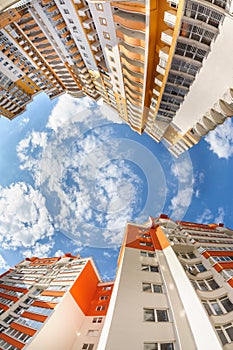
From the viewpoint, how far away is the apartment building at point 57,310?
14609 mm

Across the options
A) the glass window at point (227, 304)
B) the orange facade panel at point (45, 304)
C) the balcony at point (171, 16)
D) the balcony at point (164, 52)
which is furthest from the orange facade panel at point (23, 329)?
the balcony at point (171, 16)

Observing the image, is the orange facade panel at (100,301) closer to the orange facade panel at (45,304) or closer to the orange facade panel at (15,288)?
the orange facade panel at (45,304)

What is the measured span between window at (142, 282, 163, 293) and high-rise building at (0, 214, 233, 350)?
0.02 meters

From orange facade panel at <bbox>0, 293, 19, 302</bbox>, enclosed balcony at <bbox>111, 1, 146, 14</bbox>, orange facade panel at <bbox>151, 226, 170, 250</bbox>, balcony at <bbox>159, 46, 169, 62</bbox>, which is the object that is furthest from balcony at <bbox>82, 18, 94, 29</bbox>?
orange facade panel at <bbox>0, 293, 19, 302</bbox>

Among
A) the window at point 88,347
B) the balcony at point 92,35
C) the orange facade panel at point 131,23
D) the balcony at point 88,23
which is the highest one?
the balcony at point 92,35

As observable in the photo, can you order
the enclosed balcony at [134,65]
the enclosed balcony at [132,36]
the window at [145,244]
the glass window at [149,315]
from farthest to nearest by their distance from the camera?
1. the window at [145,244]
2. the enclosed balcony at [134,65]
3. the enclosed balcony at [132,36]
4. the glass window at [149,315]

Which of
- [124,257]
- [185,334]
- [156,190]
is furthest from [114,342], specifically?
[156,190]

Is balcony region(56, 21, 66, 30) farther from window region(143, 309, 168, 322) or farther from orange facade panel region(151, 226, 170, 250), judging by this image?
window region(143, 309, 168, 322)

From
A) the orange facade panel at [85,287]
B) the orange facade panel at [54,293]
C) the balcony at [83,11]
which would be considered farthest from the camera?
the orange facade panel at [85,287]

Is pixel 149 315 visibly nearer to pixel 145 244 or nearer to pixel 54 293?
pixel 145 244

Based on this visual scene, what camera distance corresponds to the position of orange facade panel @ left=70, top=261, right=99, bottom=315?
18.5 m

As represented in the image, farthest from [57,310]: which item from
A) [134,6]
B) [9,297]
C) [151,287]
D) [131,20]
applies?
[134,6]

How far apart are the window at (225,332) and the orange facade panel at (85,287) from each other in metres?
14.0

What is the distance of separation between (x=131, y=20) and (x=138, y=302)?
17594 mm
